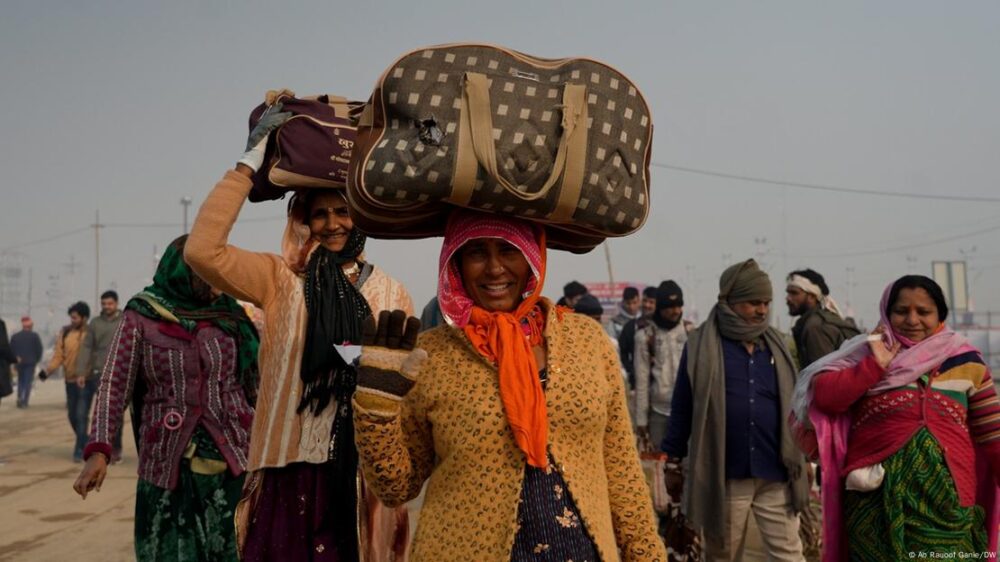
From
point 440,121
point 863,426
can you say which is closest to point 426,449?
point 440,121

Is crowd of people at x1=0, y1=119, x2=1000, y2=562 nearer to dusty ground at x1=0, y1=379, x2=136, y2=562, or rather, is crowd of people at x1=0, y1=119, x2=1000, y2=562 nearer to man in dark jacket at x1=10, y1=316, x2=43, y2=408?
dusty ground at x1=0, y1=379, x2=136, y2=562

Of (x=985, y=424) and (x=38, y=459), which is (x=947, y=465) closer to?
(x=985, y=424)

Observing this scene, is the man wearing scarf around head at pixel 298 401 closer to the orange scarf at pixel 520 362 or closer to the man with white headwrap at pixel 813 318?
the orange scarf at pixel 520 362

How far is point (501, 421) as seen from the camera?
2492 mm

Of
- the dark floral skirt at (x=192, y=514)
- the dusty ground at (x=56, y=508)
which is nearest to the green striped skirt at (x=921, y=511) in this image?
the dark floral skirt at (x=192, y=514)

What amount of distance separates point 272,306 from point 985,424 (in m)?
3.43

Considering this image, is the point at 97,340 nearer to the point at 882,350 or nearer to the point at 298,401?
the point at 298,401

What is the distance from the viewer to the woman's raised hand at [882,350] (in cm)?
439

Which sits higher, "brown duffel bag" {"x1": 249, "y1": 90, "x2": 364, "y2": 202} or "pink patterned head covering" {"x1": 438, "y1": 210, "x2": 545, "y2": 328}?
"brown duffel bag" {"x1": 249, "y1": 90, "x2": 364, "y2": 202}

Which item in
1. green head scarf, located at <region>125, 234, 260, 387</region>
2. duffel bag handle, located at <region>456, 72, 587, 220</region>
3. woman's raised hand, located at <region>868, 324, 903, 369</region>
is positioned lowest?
woman's raised hand, located at <region>868, 324, 903, 369</region>

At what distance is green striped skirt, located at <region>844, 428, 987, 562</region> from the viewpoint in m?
4.30

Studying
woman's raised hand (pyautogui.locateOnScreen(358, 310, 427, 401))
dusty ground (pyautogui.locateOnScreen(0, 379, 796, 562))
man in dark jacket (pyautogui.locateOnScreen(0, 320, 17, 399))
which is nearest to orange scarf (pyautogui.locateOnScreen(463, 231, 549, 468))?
woman's raised hand (pyautogui.locateOnScreen(358, 310, 427, 401))

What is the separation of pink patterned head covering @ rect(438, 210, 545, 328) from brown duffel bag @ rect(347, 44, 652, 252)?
0.10 metres

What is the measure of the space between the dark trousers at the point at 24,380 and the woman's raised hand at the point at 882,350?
21.3 meters
